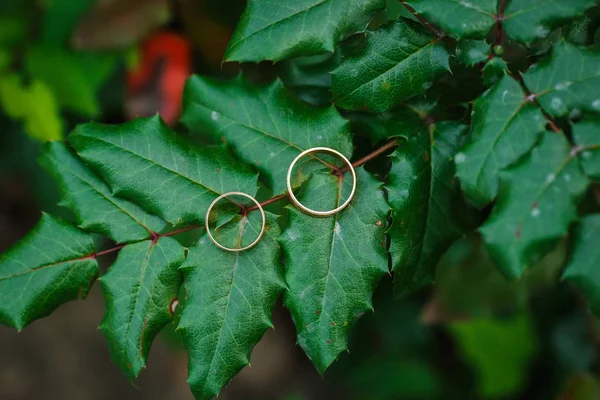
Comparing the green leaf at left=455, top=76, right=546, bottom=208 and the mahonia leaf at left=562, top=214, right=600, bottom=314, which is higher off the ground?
the green leaf at left=455, top=76, right=546, bottom=208

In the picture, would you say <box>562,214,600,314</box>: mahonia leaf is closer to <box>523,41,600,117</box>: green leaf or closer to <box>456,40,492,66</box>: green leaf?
<box>523,41,600,117</box>: green leaf

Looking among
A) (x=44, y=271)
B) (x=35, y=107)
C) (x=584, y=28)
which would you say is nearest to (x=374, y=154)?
(x=584, y=28)

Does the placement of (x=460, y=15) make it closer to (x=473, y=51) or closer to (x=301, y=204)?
(x=473, y=51)

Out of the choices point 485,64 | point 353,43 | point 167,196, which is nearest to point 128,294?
point 167,196

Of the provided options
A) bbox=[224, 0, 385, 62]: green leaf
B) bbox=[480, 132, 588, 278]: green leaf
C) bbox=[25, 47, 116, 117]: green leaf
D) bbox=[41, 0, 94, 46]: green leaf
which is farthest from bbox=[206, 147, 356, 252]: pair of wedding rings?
bbox=[41, 0, 94, 46]: green leaf

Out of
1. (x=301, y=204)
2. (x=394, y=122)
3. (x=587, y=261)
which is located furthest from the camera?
(x=394, y=122)

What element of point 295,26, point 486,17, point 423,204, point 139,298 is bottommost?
point 423,204

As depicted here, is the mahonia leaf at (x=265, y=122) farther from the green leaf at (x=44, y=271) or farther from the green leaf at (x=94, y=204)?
the green leaf at (x=44, y=271)
